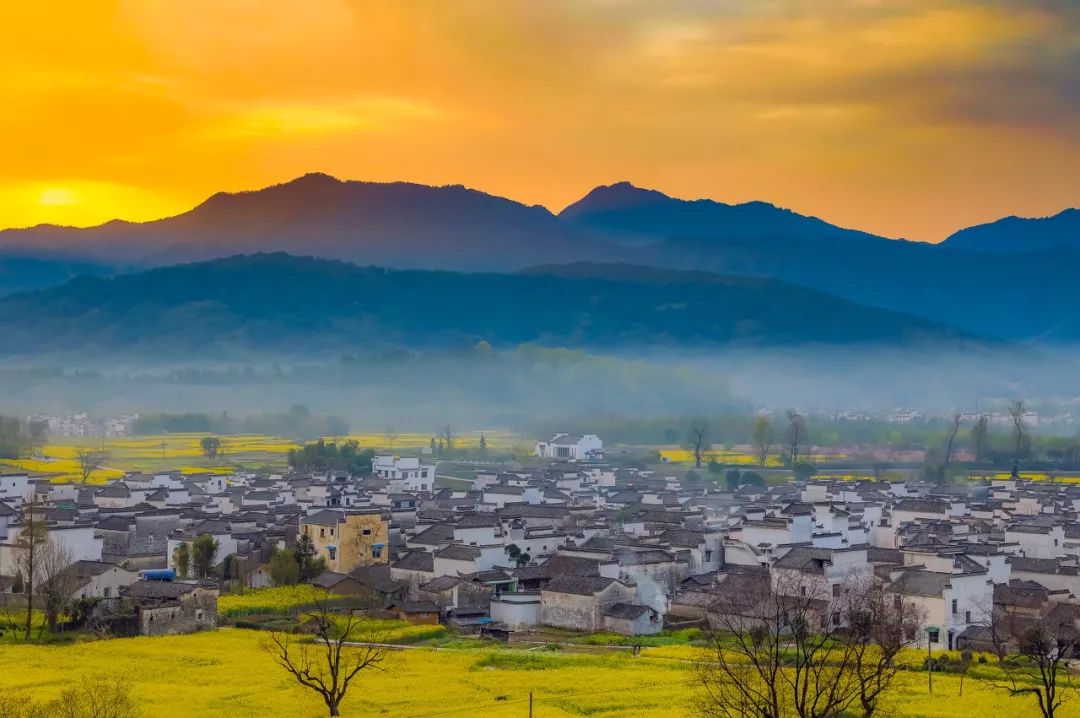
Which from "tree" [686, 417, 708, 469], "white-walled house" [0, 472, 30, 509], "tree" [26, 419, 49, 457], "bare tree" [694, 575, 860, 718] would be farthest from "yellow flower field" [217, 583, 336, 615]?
"tree" [686, 417, 708, 469]

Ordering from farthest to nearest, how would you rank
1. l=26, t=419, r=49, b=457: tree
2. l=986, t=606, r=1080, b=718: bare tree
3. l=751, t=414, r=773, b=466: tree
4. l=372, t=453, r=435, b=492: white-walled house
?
l=751, t=414, r=773, b=466: tree
l=26, t=419, r=49, b=457: tree
l=372, t=453, r=435, b=492: white-walled house
l=986, t=606, r=1080, b=718: bare tree

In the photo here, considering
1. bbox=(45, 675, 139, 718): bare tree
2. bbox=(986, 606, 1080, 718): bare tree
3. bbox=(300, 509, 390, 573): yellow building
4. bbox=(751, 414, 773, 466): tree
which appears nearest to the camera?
bbox=(45, 675, 139, 718): bare tree

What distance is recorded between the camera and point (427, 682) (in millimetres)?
27438

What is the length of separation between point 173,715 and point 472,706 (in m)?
4.79

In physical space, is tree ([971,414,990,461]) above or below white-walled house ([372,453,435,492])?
above

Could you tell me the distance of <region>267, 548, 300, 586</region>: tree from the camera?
130 ft

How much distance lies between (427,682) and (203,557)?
1400cm

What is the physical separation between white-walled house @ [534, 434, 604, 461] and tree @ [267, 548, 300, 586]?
1817 inches

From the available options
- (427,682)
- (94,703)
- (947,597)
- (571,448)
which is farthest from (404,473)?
(94,703)

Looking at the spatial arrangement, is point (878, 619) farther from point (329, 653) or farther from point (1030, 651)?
point (329, 653)

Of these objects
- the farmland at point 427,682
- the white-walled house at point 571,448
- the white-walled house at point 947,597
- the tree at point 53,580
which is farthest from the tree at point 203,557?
the white-walled house at point 571,448

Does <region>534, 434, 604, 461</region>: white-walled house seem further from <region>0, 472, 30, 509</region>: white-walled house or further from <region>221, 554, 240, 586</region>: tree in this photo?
<region>221, 554, 240, 586</region>: tree

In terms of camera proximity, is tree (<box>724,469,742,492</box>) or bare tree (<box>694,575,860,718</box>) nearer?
bare tree (<box>694,575,860,718</box>)

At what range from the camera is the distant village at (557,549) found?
34.3 metres
